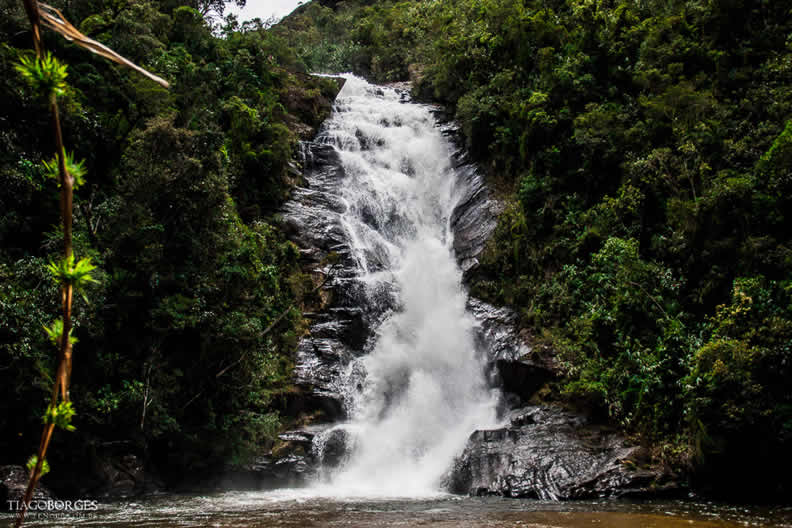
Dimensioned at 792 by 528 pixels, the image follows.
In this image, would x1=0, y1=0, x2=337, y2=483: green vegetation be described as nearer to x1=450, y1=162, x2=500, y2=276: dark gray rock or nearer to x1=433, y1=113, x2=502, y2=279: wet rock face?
x1=450, y1=162, x2=500, y2=276: dark gray rock

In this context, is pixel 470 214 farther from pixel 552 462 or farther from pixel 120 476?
pixel 120 476

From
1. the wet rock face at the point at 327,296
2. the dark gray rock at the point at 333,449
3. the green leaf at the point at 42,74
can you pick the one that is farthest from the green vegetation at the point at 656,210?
the green leaf at the point at 42,74

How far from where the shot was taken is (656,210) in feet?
48.6

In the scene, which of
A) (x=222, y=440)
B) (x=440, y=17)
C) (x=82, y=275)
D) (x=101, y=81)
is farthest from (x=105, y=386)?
(x=440, y=17)

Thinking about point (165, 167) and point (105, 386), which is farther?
point (165, 167)

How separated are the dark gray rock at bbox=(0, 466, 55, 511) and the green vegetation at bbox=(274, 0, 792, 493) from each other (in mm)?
12014

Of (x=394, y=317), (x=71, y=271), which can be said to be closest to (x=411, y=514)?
(x=71, y=271)

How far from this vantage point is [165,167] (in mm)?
12609

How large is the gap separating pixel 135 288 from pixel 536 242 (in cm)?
1249

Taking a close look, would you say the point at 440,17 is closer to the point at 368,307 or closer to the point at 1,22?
the point at 368,307

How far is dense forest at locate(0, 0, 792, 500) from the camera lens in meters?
10.2

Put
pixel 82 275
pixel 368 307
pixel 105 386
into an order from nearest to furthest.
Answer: pixel 82 275 → pixel 105 386 → pixel 368 307

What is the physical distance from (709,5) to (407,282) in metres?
13.5

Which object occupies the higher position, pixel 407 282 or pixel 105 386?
pixel 407 282
